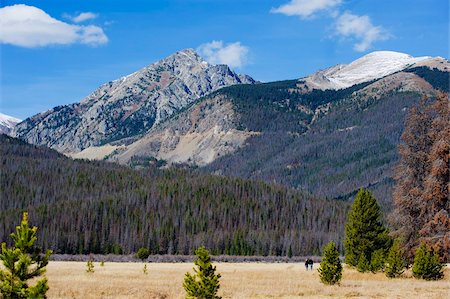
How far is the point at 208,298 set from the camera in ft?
98.0

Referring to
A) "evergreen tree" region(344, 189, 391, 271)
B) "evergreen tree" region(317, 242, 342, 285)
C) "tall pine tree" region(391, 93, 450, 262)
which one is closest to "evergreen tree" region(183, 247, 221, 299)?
"evergreen tree" region(317, 242, 342, 285)

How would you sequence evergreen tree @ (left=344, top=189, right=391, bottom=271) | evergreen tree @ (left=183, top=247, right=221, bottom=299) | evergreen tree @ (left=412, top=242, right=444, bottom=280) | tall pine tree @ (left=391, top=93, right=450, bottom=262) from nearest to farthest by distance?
1. evergreen tree @ (left=183, top=247, right=221, bottom=299)
2. evergreen tree @ (left=412, top=242, right=444, bottom=280)
3. tall pine tree @ (left=391, top=93, right=450, bottom=262)
4. evergreen tree @ (left=344, top=189, right=391, bottom=271)

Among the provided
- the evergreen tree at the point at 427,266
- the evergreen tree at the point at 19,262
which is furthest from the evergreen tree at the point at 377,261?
the evergreen tree at the point at 19,262

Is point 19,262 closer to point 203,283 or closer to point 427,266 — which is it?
point 203,283

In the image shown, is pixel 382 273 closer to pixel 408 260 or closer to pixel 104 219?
pixel 408 260

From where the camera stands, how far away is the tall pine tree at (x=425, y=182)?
4541 cm

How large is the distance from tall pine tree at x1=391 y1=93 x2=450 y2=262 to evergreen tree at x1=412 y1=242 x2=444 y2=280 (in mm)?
1321

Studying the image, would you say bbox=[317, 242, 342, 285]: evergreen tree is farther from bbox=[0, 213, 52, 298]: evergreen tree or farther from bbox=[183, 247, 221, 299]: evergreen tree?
bbox=[0, 213, 52, 298]: evergreen tree

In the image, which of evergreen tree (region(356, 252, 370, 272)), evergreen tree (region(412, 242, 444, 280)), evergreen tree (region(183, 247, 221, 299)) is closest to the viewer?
evergreen tree (region(183, 247, 221, 299))

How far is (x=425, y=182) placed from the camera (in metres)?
47.2

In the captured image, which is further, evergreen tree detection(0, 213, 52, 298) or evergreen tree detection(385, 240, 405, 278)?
evergreen tree detection(385, 240, 405, 278)

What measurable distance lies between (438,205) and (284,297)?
66.7 ft

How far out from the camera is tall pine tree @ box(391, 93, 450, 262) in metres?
45.4

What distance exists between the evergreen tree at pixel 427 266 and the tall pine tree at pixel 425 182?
132 centimetres
